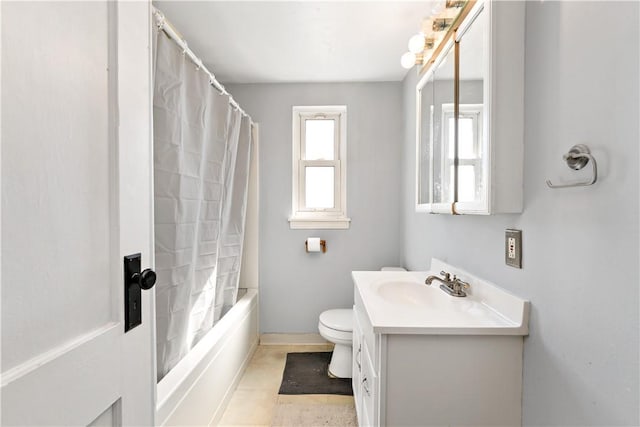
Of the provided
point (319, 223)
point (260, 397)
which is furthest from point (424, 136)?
point (260, 397)

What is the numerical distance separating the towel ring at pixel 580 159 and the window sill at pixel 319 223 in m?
1.81

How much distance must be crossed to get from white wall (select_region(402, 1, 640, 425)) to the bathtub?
1121 mm

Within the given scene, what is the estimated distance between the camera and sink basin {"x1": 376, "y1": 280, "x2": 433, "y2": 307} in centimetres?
147

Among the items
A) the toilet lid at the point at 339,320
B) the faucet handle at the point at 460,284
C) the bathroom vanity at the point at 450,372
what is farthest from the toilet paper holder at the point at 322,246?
the bathroom vanity at the point at 450,372

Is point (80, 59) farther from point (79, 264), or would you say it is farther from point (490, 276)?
point (490, 276)

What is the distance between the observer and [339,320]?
210 cm

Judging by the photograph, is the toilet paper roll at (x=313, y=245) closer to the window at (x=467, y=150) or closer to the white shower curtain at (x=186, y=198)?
the white shower curtain at (x=186, y=198)

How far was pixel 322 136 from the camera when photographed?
2645 mm

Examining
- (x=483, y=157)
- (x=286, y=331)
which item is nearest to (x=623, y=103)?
(x=483, y=157)

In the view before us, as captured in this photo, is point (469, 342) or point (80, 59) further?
point (469, 342)

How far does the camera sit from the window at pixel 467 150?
1104 millimetres

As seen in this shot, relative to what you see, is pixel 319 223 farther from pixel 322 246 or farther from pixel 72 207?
pixel 72 207

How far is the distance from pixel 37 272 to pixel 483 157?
3.93ft

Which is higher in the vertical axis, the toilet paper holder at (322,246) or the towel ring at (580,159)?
the towel ring at (580,159)
